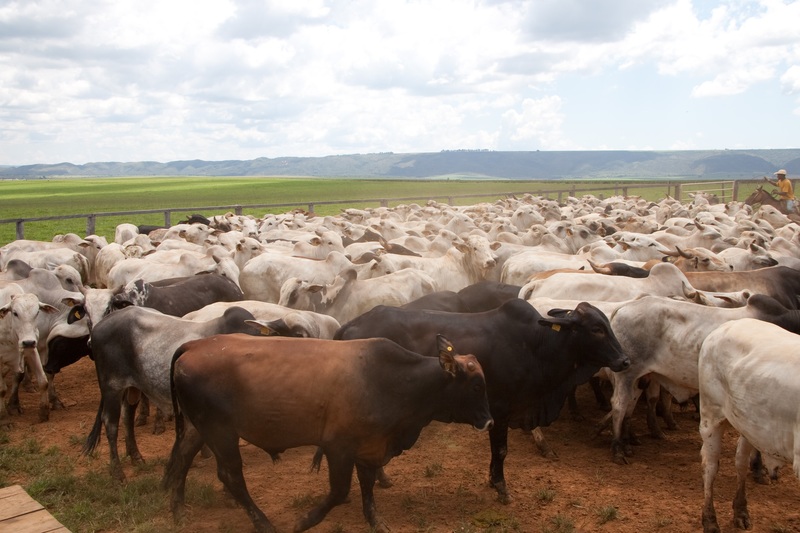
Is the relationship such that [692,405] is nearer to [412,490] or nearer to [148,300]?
[412,490]

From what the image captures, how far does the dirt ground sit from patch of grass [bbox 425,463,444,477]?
0.01m

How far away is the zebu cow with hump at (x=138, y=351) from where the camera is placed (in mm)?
7117

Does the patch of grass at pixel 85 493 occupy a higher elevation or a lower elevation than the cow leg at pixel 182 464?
lower

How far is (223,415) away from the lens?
18.5 feet

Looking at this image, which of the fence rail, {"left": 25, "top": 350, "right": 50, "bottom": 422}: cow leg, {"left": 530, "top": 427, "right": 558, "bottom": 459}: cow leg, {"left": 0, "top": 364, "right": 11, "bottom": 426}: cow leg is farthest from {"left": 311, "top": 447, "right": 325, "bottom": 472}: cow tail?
the fence rail

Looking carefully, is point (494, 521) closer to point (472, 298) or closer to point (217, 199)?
point (472, 298)

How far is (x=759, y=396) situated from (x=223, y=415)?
3994 mm

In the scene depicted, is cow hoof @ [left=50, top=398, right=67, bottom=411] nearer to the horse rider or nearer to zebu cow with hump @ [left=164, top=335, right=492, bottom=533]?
zebu cow with hump @ [left=164, top=335, right=492, bottom=533]

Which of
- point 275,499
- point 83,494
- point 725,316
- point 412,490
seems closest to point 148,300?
point 83,494

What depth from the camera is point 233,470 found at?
5.76m

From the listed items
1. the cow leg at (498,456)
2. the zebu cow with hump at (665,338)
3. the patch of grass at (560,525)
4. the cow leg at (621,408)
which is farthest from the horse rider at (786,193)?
the patch of grass at (560,525)

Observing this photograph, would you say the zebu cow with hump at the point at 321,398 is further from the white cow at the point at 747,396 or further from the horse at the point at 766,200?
the horse at the point at 766,200

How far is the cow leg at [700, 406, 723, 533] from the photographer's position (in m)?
5.86

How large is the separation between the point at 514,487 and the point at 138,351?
12.8ft
